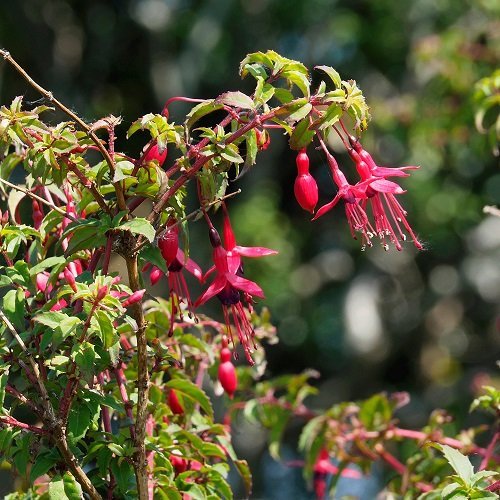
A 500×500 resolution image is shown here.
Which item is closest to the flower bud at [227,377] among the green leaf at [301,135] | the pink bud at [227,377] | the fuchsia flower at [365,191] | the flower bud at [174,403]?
the pink bud at [227,377]

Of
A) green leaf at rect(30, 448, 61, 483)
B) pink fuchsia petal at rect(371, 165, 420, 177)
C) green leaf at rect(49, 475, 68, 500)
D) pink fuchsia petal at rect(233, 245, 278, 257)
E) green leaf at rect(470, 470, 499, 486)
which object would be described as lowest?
green leaf at rect(470, 470, 499, 486)

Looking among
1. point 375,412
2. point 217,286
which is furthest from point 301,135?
point 375,412

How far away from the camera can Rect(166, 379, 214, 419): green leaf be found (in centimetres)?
121

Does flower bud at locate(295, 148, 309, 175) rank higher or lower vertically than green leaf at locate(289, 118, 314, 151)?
lower

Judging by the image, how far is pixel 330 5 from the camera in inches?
256

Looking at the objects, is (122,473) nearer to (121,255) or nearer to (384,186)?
(121,255)

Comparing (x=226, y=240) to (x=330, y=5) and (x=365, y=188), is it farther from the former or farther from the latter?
(x=330, y=5)

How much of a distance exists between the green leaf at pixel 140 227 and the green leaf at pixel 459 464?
0.34m

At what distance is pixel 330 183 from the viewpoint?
6.26 m

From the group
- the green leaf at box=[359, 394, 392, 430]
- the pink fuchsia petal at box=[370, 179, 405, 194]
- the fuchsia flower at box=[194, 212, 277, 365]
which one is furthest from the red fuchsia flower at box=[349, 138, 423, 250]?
the green leaf at box=[359, 394, 392, 430]

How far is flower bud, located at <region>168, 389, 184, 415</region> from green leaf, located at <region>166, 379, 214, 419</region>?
0.04 ft

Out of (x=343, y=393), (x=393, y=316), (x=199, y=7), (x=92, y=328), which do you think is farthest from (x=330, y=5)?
(x=92, y=328)

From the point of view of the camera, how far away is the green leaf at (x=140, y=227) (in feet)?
3.03

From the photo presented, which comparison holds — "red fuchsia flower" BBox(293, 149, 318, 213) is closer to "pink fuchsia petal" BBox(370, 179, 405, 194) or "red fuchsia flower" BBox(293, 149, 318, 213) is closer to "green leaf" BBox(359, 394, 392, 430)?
"pink fuchsia petal" BBox(370, 179, 405, 194)
